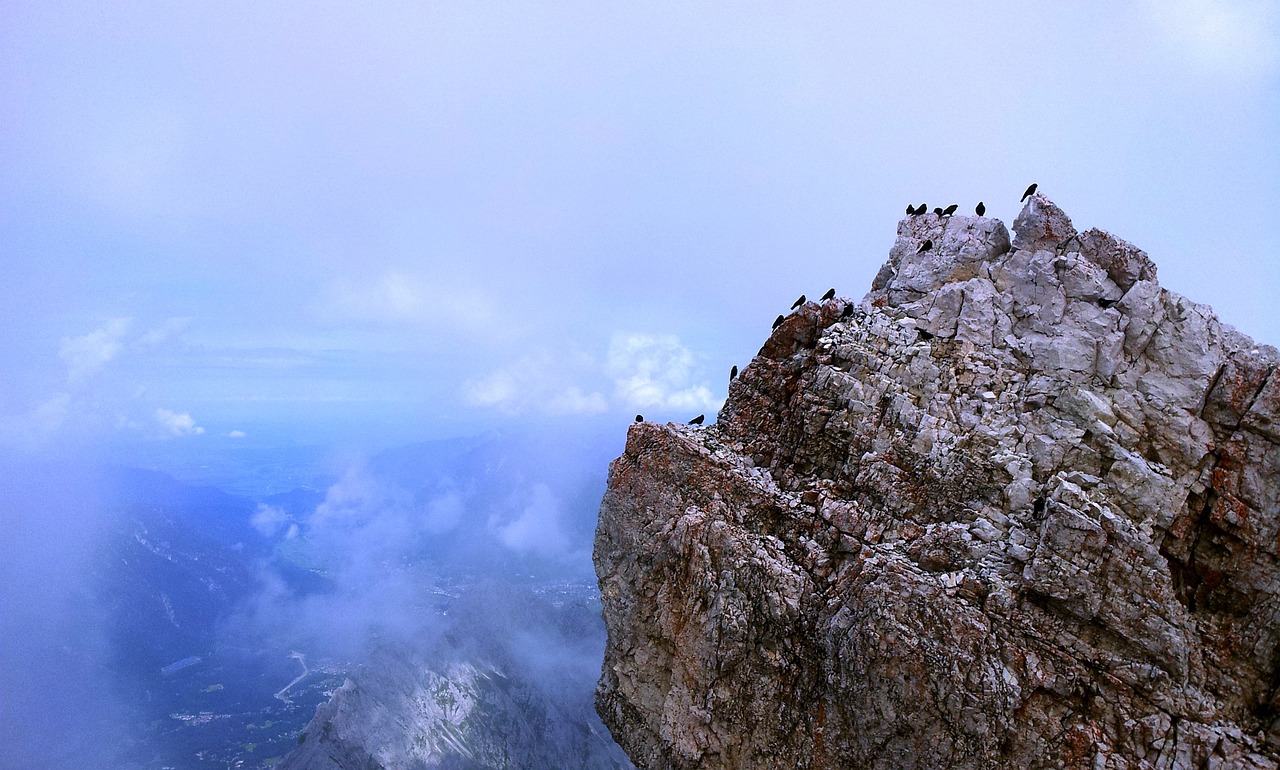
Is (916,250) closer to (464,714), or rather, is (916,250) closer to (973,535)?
(973,535)

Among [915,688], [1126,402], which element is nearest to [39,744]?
[915,688]

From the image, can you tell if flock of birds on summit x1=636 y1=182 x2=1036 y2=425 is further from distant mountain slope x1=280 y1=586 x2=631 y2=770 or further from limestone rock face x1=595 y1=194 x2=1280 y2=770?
distant mountain slope x1=280 y1=586 x2=631 y2=770

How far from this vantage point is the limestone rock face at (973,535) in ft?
51.4

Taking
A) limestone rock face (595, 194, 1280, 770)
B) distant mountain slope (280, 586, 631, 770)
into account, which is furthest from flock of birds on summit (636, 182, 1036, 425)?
distant mountain slope (280, 586, 631, 770)

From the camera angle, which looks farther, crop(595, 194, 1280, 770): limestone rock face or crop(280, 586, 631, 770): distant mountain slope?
crop(280, 586, 631, 770): distant mountain slope

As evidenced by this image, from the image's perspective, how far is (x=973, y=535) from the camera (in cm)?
1741

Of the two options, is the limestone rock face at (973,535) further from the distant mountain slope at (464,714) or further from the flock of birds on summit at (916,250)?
the distant mountain slope at (464,714)

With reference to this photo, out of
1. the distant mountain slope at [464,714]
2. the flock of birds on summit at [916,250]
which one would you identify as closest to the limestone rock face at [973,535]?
the flock of birds on summit at [916,250]

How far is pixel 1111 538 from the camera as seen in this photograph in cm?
1603

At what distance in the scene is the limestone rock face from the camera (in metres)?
15.7

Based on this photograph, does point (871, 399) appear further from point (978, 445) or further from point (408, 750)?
point (408, 750)

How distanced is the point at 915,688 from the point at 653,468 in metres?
12.5

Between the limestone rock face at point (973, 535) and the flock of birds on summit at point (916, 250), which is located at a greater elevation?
the flock of birds on summit at point (916, 250)

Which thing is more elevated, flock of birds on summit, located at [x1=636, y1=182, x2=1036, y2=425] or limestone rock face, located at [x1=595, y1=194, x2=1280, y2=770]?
flock of birds on summit, located at [x1=636, y1=182, x2=1036, y2=425]
